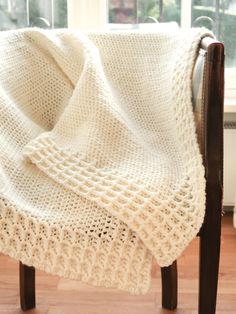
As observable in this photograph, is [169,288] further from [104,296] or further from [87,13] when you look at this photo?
[87,13]

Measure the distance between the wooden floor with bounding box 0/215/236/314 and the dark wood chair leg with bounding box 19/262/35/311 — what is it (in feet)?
0.07

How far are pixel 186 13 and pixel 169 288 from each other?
1.07 metres

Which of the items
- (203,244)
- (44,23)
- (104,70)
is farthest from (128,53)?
(44,23)

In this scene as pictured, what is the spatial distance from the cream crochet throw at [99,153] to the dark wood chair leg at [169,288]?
0.39m

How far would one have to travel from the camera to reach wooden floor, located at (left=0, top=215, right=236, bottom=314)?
1.54 m

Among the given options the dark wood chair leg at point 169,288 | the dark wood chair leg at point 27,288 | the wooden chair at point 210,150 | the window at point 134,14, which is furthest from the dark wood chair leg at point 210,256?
the window at point 134,14

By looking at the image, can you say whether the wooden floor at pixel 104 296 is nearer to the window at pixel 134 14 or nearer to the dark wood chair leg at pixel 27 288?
the dark wood chair leg at pixel 27 288

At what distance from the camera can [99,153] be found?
4.07 feet

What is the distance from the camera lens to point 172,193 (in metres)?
1.12

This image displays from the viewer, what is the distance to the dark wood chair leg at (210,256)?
1.13 meters

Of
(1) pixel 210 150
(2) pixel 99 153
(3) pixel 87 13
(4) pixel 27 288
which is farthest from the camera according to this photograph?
(3) pixel 87 13

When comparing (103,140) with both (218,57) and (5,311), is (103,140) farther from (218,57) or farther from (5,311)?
(5,311)

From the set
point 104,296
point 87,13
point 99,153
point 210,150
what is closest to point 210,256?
point 210,150

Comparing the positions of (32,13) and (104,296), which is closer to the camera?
(104,296)
